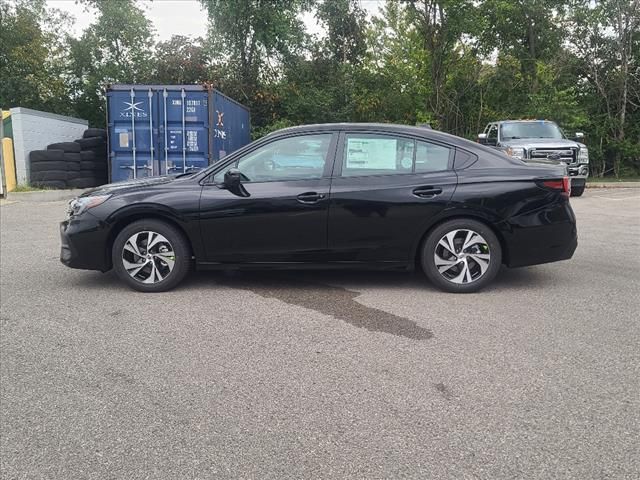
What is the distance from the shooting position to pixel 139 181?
6.09 metres

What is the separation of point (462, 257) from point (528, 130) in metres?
11.6

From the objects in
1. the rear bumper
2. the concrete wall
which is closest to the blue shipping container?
the concrete wall

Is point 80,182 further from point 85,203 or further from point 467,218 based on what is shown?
point 467,218

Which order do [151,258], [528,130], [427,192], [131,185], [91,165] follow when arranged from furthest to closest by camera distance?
[91,165] → [528,130] → [131,185] → [151,258] → [427,192]

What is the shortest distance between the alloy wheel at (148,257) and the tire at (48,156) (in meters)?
12.2

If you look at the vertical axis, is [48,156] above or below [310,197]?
above

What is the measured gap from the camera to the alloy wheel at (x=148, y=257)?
5.64 m

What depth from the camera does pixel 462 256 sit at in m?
5.53

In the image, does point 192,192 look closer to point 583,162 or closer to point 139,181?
Result: point 139,181

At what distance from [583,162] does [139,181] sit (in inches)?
500

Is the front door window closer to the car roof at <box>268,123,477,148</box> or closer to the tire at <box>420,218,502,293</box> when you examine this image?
the car roof at <box>268,123,477,148</box>

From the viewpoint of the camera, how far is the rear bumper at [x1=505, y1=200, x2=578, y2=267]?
18.0ft

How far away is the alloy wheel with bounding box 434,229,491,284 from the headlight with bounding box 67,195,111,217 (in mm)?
3303

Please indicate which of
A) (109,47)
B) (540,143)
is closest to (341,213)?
(540,143)
